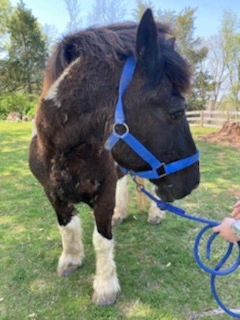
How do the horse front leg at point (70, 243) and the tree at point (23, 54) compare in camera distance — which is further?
the tree at point (23, 54)

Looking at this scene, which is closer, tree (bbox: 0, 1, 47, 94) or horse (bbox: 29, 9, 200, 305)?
horse (bbox: 29, 9, 200, 305)

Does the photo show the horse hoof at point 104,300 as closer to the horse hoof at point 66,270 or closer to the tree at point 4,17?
the horse hoof at point 66,270

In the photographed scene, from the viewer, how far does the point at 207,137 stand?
1083 cm

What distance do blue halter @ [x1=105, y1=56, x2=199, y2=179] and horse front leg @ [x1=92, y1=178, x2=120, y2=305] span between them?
58cm

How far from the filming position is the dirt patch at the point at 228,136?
9.84 meters

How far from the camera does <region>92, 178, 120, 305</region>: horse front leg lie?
2.18 m

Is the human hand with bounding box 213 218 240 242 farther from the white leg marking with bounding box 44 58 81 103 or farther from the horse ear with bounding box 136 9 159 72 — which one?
the white leg marking with bounding box 44 58 81 103

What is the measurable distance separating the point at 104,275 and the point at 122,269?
14.7 inches

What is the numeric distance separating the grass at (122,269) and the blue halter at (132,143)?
1095 mm

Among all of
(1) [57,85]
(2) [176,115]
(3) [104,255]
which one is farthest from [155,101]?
(3) [104,255]

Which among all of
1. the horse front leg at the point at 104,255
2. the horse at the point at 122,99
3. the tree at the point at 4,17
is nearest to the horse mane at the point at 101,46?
the horse at the point at 122,99

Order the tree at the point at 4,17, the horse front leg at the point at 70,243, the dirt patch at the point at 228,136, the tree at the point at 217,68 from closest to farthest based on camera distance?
1. the horse front leg at the point at 70,243
2. the dirt patch at the point at 228,136
3. the tree at the point at 217,68
4. the tree at the point at 4,17

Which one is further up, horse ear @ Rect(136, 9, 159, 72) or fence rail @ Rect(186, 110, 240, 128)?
horse ear @ Rect(136, 9, 159, 72)

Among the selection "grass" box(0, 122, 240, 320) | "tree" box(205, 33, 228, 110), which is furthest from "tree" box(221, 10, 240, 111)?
"grass" box(0, 122, 240, 320)
